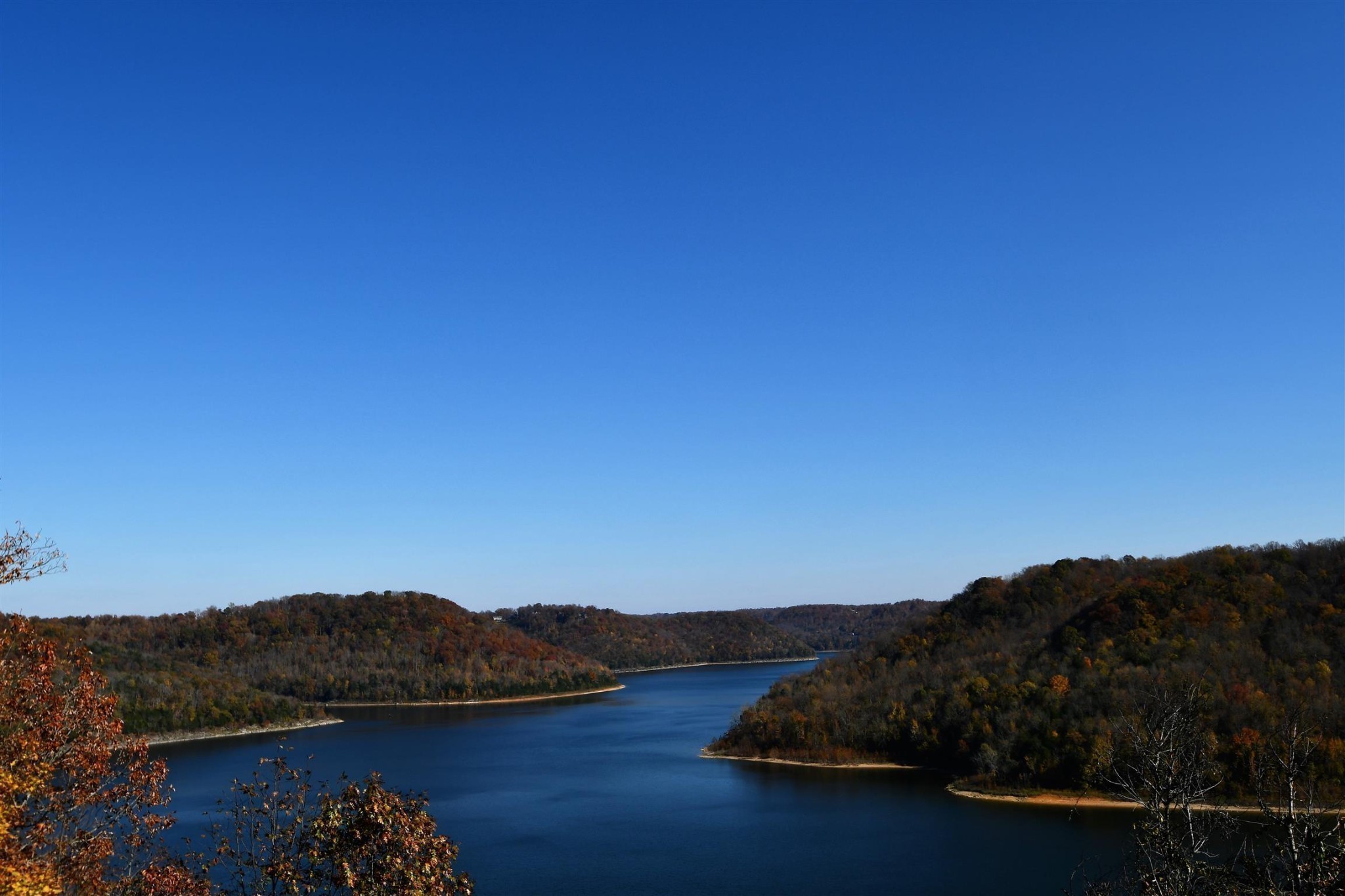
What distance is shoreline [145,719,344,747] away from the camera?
9369 cm

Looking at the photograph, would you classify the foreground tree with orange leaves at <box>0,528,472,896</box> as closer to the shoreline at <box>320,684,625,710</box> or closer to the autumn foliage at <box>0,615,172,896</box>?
the autumn foliage at <box>0,615,172,896</box>

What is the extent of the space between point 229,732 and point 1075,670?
7953 centimetres

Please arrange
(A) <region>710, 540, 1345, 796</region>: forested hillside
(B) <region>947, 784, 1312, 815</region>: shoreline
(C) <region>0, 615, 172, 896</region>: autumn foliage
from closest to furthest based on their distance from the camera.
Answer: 1. (C) <region>0, 615, 172, 896</region>: autumn foliage
2. (B) <region>947, 784, 1312, 815</region>: shoreline
3. (A) <region>710, 540, 1345, 796</region>: forested hillside

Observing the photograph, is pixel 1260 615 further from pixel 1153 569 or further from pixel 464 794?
pixel 464 794

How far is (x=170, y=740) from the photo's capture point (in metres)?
93.8

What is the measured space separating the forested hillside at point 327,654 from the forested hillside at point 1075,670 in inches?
2572

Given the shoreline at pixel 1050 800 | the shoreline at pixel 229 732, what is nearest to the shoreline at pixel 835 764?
the shoreline at pixel 1050 800

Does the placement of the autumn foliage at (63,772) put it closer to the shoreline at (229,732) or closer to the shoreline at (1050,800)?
the shoreline at (1050,800)

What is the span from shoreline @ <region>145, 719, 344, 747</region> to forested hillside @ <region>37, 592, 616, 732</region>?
156 centimetres

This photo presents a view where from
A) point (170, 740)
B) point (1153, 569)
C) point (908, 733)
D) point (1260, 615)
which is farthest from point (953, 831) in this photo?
point (170, 740)

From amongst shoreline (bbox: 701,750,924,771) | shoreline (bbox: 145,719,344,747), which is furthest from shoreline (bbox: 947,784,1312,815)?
shoreline (bbox: 145,719,344,747)

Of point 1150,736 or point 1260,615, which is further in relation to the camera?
point 1260,615

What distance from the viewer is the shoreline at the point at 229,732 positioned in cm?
9369

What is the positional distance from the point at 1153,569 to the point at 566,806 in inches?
1764
